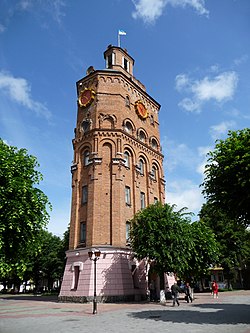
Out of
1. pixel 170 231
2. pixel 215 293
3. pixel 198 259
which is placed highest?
pixel 170 231

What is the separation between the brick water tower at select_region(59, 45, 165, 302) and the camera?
25.7m

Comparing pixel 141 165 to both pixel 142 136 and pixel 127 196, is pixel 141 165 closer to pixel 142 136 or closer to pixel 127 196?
pixel 142 136

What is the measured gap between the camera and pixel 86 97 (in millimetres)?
33562

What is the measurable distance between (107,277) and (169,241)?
6240 millimetres

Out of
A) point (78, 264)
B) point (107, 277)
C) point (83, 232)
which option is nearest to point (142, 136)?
point (83, 232)

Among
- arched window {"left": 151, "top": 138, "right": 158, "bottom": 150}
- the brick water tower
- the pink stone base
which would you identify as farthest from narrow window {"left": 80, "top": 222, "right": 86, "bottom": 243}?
arched window {"left": 151, "top": 138, "right": 158, "bottom": 150}

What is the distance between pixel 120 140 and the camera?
30.3 m

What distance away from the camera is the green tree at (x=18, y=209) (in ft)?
53.0

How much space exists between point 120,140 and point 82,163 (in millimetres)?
4702

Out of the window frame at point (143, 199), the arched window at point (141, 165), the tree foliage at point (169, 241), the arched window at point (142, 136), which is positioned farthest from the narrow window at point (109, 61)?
the tree foliage at point (169, 241)

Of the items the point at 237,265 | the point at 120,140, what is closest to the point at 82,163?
the point at 120,140

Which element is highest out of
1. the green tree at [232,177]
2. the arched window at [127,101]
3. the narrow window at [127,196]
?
the arched window at [127,101]

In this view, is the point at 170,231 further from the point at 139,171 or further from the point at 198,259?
the point at 139,171

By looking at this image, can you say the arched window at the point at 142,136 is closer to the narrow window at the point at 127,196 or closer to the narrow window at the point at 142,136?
the narrow window at the point at 142,136
